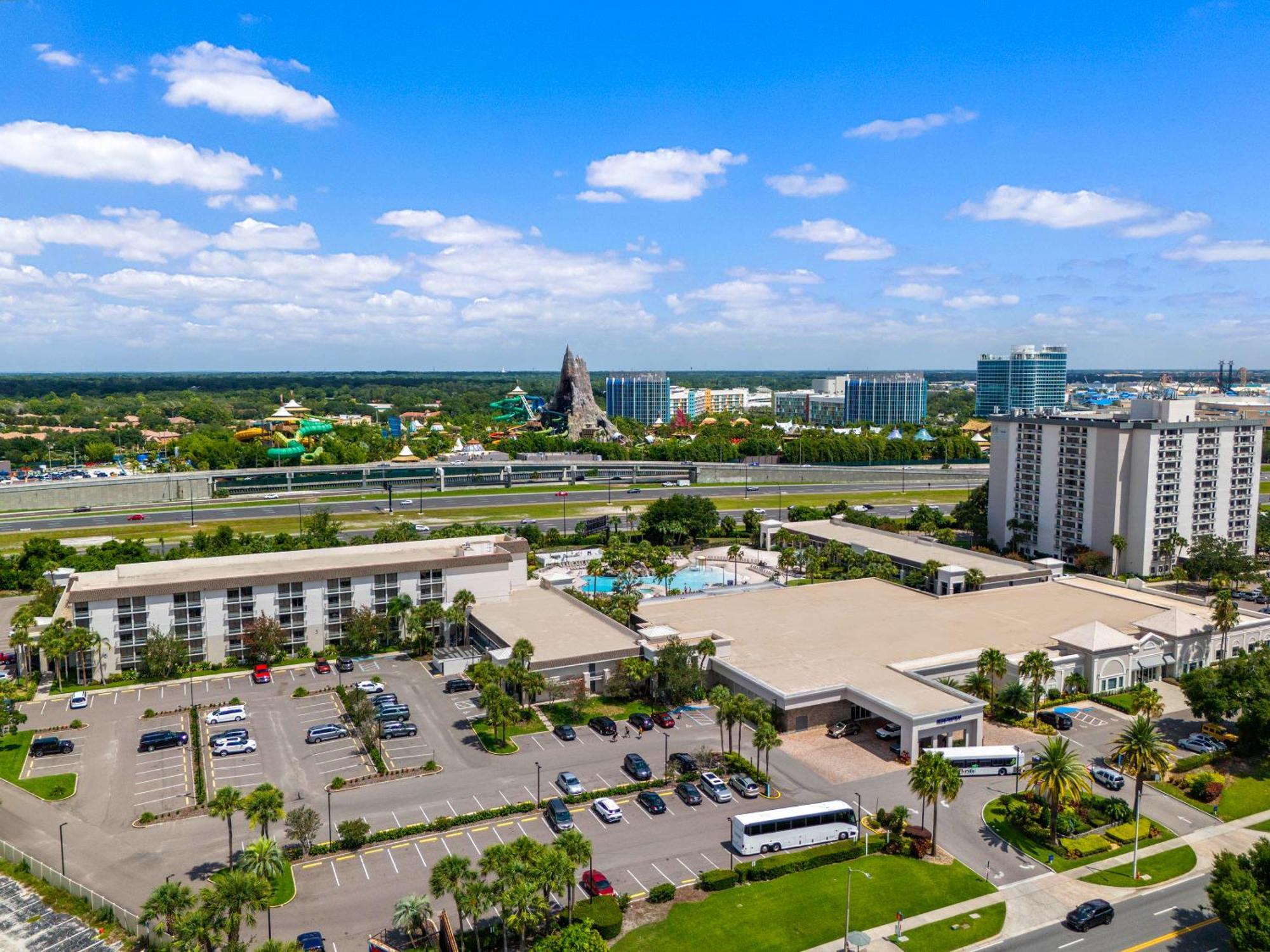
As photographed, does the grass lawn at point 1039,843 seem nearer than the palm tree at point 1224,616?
Yes

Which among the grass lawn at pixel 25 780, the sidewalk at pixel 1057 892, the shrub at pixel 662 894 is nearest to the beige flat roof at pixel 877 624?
the sidewalk at pixel 1057 892

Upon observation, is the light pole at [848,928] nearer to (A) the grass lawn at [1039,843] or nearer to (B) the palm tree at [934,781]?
(B) the palm tree at [934,781]

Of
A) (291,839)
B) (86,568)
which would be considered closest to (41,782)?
(291,839)

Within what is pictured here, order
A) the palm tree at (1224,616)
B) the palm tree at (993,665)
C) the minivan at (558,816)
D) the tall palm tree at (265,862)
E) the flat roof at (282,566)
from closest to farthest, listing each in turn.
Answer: the tall palm tree at (265,862) → the minivan at (558,816) → the palm tree at (993,665) → the palm tree at (1224,616) → the flat roof at (282,566)

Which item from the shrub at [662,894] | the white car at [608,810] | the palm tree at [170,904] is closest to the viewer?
the palm tree at [170,904]

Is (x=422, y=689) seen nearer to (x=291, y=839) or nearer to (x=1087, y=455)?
(x=291, y=839)

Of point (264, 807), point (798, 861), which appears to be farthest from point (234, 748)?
point (798, 861)

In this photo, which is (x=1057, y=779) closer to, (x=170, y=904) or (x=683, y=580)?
(x=170, y=904)
